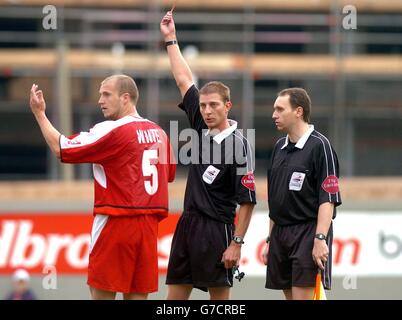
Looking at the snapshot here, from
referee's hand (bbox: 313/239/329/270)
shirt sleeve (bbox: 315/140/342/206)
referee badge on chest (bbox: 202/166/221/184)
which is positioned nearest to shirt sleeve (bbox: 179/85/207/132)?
referee badge on chest (bbox: 202/166/221/184)

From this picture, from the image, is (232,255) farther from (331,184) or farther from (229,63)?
(229,63)

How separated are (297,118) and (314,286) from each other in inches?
46.2

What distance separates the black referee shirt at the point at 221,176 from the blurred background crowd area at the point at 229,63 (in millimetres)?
7888

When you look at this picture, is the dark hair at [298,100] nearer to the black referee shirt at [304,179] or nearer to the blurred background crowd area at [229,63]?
the black referee shirt at [304,179]

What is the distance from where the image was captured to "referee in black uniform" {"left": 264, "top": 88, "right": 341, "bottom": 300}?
288 inches

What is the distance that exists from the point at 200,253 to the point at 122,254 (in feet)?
2.10

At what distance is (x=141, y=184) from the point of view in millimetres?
7188

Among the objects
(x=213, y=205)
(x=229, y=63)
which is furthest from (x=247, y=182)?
(x=229, y=63)

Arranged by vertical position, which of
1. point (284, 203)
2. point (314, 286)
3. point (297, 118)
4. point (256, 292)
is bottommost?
point (256, 292)

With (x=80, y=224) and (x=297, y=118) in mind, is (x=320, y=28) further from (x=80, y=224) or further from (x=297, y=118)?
(x=297, y=118)

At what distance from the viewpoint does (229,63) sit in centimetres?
1609

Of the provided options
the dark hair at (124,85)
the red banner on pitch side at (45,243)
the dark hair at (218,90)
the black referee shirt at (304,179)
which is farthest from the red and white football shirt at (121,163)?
the red banner on pitch side at (45,243)
